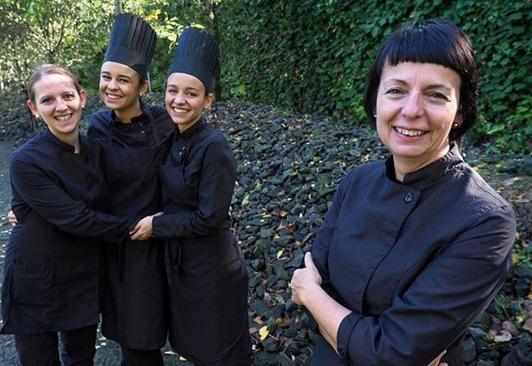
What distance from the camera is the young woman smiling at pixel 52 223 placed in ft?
7.84

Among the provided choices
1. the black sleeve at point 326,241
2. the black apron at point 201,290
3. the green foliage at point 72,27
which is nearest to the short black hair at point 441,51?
the black sleeve at point 326,241

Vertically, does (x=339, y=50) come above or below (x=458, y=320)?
above

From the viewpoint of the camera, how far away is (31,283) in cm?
250

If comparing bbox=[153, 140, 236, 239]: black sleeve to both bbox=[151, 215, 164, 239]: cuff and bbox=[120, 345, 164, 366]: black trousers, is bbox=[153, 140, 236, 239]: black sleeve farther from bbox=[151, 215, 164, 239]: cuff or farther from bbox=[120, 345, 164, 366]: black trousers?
bbox=[120, 345, 164, 366]: black trousers

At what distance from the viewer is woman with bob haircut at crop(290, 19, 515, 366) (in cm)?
124

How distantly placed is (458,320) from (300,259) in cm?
248

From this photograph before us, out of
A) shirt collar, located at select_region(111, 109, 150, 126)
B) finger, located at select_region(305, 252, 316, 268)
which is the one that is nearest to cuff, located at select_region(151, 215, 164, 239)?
shirt collar, located at select_region(111, 109, 150, 126)

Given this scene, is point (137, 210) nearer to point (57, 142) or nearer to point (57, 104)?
point (57, 142)

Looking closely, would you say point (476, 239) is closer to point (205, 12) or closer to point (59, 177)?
point (59, 177)

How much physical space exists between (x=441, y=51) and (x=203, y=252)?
1638mm

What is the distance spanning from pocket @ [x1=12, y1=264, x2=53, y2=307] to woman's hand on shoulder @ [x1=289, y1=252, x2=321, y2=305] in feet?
5.15

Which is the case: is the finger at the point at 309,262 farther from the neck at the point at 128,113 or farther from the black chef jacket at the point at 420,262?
the neck at the point at 128,113

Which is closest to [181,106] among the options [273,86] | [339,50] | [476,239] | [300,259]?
[476,239]

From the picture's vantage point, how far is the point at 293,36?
9.90m
